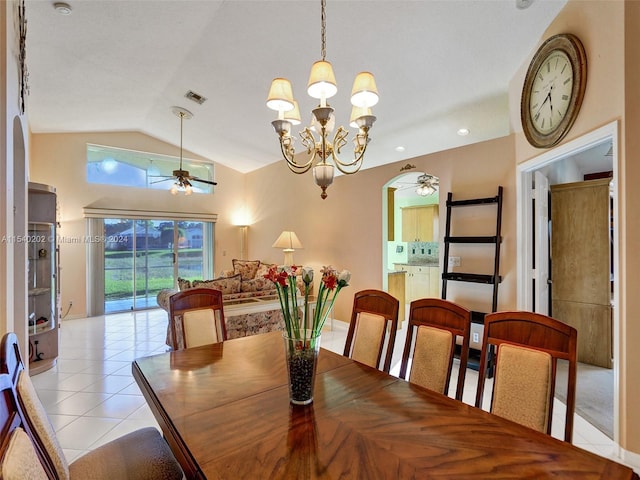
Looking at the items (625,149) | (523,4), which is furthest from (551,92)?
(625,149)

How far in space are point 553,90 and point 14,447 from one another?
3.57 meters

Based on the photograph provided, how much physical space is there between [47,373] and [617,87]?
17.6 feet

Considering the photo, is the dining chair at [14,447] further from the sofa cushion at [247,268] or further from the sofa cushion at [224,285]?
the sofa cushion at [247,268]

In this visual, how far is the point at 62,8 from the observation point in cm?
272

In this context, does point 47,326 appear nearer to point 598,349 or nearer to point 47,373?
point 47,373

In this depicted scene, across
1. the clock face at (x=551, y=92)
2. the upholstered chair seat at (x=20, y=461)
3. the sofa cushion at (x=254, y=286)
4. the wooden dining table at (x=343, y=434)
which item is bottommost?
the wooden dining table at (x=343, y=434)

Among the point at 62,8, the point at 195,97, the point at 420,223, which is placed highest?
the point at 195,97

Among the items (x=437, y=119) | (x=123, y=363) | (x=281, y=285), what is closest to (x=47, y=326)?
(x=123, y=363)

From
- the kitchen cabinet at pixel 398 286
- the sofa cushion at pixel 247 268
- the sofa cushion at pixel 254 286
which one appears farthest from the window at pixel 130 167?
the kitchen cabinet at pixel 398 286

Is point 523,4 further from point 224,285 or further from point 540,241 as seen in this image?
point 224,285

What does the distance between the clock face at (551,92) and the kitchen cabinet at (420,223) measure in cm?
422

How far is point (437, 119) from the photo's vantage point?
4.06 m

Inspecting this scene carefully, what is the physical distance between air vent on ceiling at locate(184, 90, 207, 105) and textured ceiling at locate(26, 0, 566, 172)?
0.29 feet

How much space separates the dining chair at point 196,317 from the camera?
220cm
